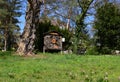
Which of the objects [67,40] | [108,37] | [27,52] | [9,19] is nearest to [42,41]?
[67,40]

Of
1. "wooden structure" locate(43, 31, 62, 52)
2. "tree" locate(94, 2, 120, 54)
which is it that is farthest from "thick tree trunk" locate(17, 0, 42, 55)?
"wooden structure" locate(43, 31, 62, 52)

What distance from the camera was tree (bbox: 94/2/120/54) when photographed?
1272 inches

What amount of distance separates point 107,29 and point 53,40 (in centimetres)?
716

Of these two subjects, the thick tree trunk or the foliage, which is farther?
the foliage

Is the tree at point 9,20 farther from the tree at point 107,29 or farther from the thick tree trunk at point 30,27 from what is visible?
the thick tree trunk at point 30,27

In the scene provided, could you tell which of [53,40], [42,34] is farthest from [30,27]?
[53,40]

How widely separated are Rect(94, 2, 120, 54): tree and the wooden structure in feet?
17.5

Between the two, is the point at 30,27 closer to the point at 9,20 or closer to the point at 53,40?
the point at 53,40

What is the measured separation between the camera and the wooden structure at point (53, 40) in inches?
1430

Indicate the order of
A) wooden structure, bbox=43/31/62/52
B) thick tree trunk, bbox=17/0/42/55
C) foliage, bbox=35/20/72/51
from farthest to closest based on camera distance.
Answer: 1. wooden structure, bbox=43/31/62/52
2. foliage, bbox=35/20/72/51
3. thick tree trunk, bbox=17/0/42/55

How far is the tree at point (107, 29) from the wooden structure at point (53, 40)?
5329mm

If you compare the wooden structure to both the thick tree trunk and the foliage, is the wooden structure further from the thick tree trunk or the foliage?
the thick tree trunk

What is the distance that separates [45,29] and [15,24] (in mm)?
42624

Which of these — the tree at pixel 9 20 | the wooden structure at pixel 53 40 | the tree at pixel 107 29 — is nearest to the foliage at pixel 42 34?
the wooden structure at pixel 53 40
